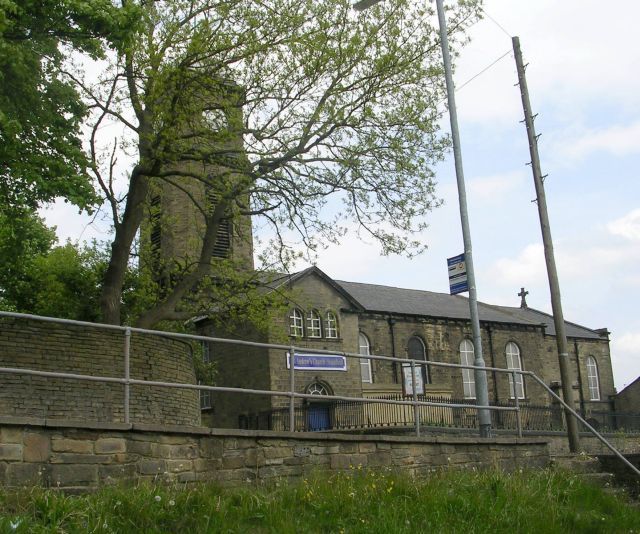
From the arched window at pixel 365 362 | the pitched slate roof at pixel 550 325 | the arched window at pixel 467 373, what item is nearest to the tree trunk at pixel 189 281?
Result: the arched window at pixel 365 362

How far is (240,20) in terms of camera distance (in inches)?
783

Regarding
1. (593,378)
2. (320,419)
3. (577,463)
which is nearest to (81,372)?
(577,463)

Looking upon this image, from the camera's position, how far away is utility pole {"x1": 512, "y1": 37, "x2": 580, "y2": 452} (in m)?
19.4

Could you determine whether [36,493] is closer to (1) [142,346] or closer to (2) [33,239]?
(1) [142,346]

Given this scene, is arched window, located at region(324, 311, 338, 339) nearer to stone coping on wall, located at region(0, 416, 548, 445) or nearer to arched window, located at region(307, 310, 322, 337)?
arched window, located at region(307, 310, 322, 337)

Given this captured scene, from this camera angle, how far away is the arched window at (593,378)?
6153cm

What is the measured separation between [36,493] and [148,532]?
122cm

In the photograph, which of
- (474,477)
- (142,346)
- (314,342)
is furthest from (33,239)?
(474,477)

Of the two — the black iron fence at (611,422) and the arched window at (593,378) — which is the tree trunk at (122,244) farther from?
the arched window at (593,378)

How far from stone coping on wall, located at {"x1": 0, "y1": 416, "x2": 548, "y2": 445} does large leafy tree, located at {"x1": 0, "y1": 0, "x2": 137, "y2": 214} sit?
8038 mm

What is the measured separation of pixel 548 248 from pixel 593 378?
45.0 metres

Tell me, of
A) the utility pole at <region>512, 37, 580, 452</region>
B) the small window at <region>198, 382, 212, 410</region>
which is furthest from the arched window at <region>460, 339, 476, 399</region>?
the utility pole at <region>512, 37, 580, 452</region>

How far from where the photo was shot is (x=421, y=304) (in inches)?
1993

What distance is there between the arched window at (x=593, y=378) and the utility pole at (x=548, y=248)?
4395cm
